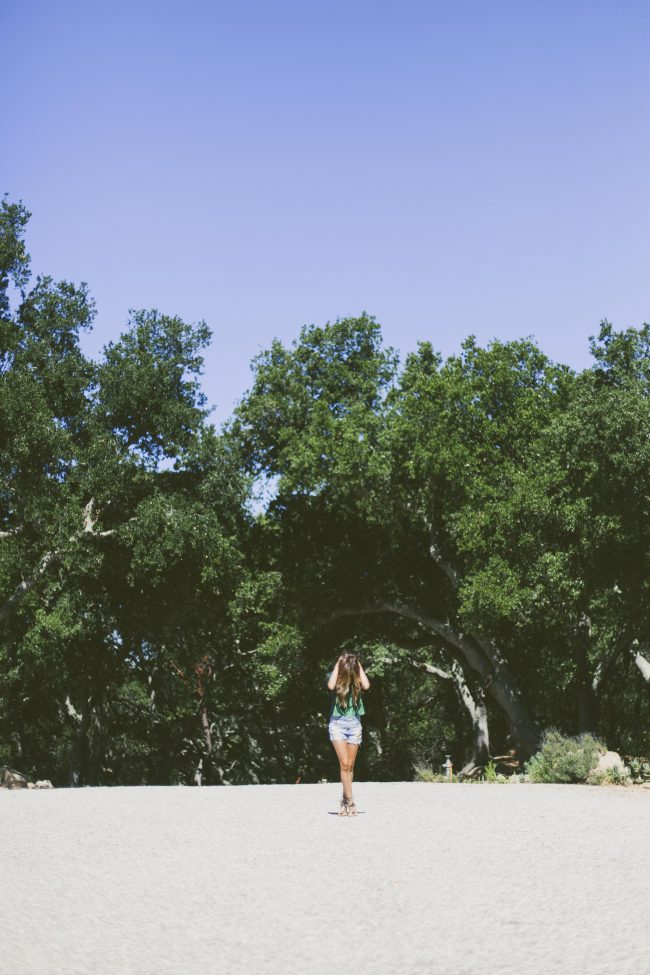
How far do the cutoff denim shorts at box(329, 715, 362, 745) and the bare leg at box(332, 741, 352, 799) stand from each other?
0.21ft

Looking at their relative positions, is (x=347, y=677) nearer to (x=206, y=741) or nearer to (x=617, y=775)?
(x=617, y=775)

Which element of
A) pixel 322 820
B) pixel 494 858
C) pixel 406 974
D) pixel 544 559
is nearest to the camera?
pixel 406 974

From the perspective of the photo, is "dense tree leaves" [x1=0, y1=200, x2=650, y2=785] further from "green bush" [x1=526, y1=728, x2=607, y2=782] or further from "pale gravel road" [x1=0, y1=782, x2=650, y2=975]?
"pale gravel road" [x1=0, y1=782, x2=650, y2=975]

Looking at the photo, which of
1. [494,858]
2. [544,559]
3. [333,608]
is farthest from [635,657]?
[494,858]

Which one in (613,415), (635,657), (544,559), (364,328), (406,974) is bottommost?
(406,974)

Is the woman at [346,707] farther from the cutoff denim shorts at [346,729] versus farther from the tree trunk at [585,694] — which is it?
the tree trunk at [585,694]

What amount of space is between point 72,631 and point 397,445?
10.4m

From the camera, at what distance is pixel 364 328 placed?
106 feet

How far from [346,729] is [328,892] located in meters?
4.73

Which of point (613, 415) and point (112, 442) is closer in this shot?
point (613, 415)

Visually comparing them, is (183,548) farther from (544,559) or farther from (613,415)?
(613,415)

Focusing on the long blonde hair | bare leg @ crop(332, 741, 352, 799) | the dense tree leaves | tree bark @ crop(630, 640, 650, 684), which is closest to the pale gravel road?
bare leg @ crop(332, 741, 352, 799)

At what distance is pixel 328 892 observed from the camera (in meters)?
5.80

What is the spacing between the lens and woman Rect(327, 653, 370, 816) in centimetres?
1030
